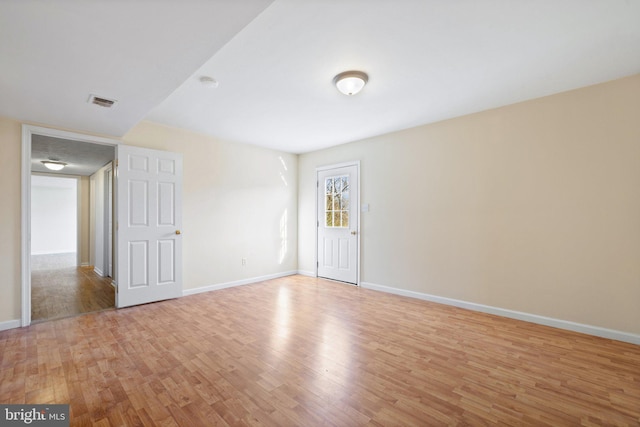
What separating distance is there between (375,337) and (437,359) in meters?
0.63

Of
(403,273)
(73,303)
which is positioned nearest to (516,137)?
(403,273)

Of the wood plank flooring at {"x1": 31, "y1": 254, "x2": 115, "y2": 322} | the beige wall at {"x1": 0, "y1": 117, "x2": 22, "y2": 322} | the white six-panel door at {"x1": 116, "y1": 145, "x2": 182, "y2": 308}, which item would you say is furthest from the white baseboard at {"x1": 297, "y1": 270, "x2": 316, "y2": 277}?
the beige wall at {"x1": 0, "y1": 117, "x2": 22, "y2": 322}

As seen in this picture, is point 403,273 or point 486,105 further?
point 403,273

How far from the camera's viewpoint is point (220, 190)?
Result: 4.86 m

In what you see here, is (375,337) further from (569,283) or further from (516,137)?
(516,137)

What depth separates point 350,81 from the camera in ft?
8.80

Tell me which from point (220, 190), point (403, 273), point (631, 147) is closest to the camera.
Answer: point (631, 147)

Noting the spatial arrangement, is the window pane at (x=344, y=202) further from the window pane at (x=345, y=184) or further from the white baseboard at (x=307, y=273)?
the white baseboard at (x=307, y=273)

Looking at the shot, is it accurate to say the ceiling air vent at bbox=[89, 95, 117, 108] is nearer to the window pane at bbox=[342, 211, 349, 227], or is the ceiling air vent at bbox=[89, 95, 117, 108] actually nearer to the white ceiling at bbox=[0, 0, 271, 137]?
the white ceiling at bbox=[0, 0, 271, 137]

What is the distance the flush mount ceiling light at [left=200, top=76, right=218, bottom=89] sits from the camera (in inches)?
108

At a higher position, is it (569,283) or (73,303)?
(569,283)

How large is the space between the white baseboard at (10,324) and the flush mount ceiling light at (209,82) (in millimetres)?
3392

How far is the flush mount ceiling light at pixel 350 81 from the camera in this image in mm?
2650

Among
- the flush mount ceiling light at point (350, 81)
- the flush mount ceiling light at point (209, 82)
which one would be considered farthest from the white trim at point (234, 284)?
the flush mount ceiling light at point (350, 81)
